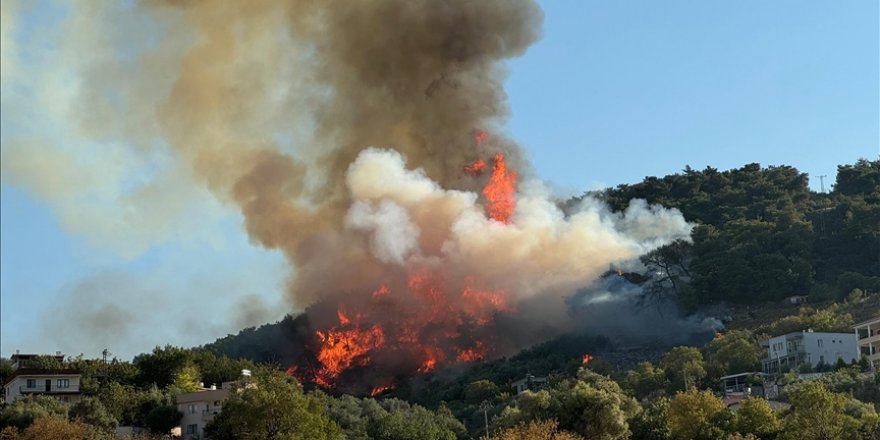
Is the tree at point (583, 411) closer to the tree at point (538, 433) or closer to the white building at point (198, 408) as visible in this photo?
the tree at point (538, 433)

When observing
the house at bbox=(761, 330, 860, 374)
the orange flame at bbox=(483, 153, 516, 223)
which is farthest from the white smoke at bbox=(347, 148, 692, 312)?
the house at bbox=(761, 330, 860, 374)

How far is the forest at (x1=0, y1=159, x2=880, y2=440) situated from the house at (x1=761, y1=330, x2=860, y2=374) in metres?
1.30

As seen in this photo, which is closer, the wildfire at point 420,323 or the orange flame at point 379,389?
the orange flame at point 379,389

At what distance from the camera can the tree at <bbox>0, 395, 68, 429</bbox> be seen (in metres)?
84.1

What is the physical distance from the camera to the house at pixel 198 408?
92250 millimetres

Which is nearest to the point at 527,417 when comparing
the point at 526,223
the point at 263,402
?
the point at 263,402

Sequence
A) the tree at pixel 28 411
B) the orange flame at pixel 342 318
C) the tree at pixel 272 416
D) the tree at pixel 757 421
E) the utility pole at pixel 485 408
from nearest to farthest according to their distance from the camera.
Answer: the tree at pixel 757 421, the tree at pixel 272 416, the tree at pixel 28 411, the utility pole at pixel 485 408, the orange flame at pixel 342 318

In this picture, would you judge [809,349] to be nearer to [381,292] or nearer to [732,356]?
[732,356]

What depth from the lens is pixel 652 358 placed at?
4722 inches

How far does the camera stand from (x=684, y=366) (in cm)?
10331

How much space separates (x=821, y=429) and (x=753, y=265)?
62.7m

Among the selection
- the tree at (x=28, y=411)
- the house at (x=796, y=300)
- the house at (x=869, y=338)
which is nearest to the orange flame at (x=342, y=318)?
the tree at (x=28, y=411)

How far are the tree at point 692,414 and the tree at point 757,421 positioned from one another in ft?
5.32

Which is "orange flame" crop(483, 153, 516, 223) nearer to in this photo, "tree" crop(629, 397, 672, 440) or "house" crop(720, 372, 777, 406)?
"house" crop(720, 372, 777, 406)
